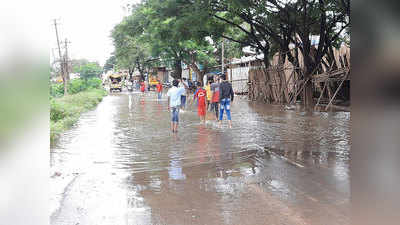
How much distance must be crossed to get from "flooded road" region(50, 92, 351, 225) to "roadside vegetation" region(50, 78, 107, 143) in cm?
160

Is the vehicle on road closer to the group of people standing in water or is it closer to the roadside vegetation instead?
the roadside vegetation

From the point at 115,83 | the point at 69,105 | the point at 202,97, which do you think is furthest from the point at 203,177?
the point at 115,83

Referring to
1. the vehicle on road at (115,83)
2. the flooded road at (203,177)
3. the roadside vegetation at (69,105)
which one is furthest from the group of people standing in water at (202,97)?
the vehicle on road at (115,83)

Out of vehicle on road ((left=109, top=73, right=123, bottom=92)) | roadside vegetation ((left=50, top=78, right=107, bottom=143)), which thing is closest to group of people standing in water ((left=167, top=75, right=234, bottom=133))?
roadside vegetation ((left=50, top=78, right=107, bottom=143))

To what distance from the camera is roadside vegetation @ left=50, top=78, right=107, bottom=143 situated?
13189 millimetres

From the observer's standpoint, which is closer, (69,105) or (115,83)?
(69,105)

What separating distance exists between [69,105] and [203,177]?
14.9 metres

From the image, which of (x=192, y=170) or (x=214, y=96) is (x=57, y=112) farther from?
(x=192, y=170)

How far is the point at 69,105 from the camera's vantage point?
776 inches

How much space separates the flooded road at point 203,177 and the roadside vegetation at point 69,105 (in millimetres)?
1600

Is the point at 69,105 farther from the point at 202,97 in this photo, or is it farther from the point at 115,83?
the point at 115,83

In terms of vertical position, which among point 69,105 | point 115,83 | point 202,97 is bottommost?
point 69,105

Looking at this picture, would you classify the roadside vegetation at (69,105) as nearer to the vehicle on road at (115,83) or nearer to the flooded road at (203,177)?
the flooded road at (203,177)

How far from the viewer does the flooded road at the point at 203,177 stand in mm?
4645
